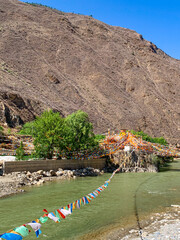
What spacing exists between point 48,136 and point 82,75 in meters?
44.4

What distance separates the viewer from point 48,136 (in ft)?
62.8

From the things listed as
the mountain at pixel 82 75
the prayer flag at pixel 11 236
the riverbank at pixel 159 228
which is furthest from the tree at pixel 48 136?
the mountain at pixel 82 75

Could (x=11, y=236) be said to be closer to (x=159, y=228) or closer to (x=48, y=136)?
(x=159, y=228)

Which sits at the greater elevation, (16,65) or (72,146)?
(16,65)

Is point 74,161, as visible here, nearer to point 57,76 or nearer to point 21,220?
point 21,220

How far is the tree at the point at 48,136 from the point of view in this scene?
19.2 meters

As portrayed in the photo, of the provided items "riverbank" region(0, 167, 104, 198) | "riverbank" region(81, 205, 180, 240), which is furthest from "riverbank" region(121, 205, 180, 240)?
"riverbank" region(0, 167, 104, 198)

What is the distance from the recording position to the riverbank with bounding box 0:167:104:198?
42.2 ft

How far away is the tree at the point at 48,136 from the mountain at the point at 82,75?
19092 millimetres

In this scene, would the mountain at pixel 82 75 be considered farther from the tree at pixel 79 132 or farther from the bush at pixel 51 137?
the bush at pixel 51 137

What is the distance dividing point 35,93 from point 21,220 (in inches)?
1690

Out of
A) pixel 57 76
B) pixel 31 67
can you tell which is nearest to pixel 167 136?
pixel 57 76

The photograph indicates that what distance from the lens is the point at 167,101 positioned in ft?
214

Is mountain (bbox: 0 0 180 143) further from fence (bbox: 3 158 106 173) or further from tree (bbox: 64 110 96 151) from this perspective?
fence (bbox: 3 158 106 173)
